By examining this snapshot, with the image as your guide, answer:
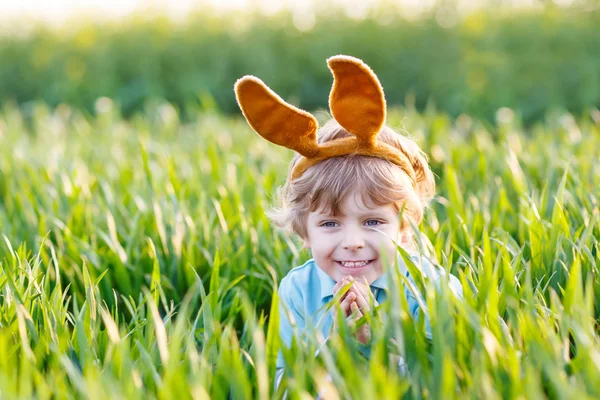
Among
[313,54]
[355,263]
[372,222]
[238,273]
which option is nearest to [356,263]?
[355,263]

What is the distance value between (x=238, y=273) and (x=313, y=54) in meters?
5.33

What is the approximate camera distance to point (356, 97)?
1.80 meters

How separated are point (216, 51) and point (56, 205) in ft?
16.4

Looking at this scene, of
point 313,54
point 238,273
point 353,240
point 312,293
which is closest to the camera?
point 353,240

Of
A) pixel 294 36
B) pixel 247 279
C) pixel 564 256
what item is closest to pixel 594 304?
pixel 564 256

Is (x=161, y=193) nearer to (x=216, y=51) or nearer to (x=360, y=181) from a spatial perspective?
(x=360, y=181)

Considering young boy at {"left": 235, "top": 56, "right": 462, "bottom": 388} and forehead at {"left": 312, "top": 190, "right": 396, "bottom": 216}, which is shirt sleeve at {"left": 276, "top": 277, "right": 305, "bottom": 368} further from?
forehead at {"left": 312, "top": 190, "right": 396, "bottom": 216}

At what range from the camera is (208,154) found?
396cm

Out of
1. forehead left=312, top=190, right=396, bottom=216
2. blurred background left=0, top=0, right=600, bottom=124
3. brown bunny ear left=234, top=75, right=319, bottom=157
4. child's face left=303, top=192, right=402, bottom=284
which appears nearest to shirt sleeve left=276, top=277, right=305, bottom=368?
child's face left=303, top=192, right=402, bottom=284

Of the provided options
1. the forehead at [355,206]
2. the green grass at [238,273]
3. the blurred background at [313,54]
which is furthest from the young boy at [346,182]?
the blurred background at [313,54]

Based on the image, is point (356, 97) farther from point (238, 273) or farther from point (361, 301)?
point (238, 273)

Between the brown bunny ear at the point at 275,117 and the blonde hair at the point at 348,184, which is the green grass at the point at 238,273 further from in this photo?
the brown bunny ear at the point at 275,117

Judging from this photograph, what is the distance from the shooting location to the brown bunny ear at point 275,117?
1.81m

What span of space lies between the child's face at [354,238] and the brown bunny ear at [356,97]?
A: 0.16 m
